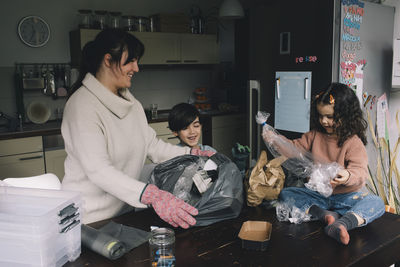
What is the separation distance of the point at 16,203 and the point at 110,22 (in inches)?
134

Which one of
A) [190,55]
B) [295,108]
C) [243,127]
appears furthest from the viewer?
[243,127]

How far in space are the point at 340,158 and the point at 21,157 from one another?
9.03 ft

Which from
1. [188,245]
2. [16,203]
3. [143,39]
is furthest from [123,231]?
[143,39]

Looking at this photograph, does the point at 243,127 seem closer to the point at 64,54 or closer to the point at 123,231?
the point at 64,54

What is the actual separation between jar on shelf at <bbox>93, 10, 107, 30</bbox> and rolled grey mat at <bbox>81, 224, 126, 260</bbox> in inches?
126

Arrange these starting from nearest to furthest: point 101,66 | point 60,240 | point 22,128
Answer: point 60,240, point 101,66, point 22,128

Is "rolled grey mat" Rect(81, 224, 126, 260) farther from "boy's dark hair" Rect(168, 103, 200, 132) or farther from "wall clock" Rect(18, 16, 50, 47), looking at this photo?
"wall clock" Rect(18, 16, 50, 47)

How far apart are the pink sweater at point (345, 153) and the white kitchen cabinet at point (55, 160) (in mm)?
2389

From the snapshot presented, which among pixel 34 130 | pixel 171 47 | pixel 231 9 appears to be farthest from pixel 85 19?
pixel 231 9

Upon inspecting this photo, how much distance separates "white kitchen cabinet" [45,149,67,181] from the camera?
3.59m

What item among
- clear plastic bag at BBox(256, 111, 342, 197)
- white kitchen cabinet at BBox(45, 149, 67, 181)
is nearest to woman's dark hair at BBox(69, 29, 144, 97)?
clear plastic bag at BBox(256, 111, 342, 197)

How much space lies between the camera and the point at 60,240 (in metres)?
1.20

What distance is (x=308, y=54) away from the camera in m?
3.00

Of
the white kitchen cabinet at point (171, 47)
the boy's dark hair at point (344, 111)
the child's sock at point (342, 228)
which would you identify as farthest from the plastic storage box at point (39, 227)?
the white kitchen cabinet at point (171, 47)
